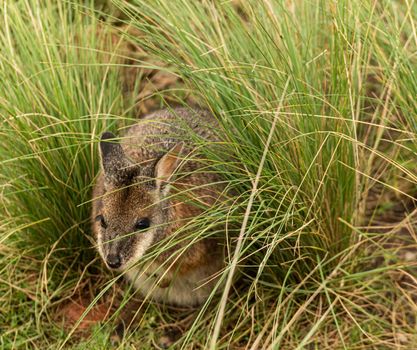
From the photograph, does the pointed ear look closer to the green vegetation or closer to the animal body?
the animal body

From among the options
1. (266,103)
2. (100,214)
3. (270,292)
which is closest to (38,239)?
(100,214)

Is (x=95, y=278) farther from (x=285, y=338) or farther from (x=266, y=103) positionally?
(x=266, y=103)

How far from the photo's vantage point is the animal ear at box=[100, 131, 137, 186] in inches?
149

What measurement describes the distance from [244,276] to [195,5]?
1774 millimetres

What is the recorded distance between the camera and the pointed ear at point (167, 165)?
3712mm

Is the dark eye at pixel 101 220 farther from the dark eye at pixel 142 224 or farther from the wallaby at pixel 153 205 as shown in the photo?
the dark eye at pixel 142 224

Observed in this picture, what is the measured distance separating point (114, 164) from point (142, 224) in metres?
0.36

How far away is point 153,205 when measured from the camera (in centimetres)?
381

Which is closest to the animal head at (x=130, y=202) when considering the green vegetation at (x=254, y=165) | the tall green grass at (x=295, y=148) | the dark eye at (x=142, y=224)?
the dark eye at (x=142, y=224)

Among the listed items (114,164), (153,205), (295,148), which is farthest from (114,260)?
(295,148)

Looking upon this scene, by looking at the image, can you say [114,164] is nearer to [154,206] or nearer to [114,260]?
[154,206]

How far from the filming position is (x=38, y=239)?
4.48 meters

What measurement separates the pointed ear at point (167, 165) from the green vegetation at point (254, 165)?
0.20 meters

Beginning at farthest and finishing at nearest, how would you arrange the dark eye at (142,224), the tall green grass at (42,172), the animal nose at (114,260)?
the tall green grass at (42,172), the dark eye at (142,224), the animal nose at (114,260)
